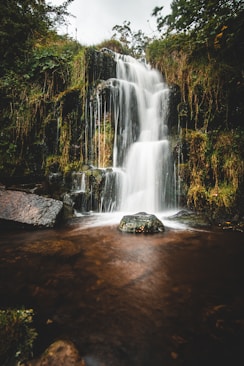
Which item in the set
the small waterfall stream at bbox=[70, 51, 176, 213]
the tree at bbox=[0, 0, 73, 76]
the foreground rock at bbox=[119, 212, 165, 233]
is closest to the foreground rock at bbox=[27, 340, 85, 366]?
the foreground rock at bbox=[119, 212, 165, 233]

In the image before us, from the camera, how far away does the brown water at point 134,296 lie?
57.4 inches

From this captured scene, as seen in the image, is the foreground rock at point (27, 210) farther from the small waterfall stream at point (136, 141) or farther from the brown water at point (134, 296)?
the small waterfall stream at point (136, 141)

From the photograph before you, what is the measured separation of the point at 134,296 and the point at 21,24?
9045mm

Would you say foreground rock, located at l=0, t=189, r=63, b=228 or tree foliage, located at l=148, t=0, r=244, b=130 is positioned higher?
tree foliage, located at l=148, t=0, r=244, b=130

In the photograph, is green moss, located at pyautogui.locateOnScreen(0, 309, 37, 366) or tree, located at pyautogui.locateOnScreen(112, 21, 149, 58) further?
tree, located at pyautogui.locateOnScreen(112, 21, 149, 58)

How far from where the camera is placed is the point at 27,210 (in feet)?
15.9

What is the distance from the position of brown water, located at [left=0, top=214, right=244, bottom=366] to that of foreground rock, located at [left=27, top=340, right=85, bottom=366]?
11 centimetres

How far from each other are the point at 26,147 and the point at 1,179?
164 cm

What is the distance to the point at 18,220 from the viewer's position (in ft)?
15.2

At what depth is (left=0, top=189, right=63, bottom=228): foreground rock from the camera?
15.3 ft

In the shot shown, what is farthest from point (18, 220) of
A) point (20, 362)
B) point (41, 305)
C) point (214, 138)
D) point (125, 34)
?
point (125, 34)

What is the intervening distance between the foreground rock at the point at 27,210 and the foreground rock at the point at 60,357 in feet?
12.0

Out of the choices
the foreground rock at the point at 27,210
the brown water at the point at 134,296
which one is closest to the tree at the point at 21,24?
the foreground rock at the point at 27,210

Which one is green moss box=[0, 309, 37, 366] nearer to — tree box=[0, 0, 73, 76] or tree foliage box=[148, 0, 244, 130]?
tree foliage box=[148, 0, 244, 130]
